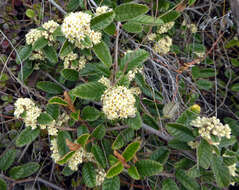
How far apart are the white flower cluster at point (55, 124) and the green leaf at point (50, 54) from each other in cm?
54

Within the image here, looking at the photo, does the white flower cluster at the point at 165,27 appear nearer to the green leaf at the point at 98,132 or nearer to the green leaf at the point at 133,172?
the green leaf at the point at 98,132

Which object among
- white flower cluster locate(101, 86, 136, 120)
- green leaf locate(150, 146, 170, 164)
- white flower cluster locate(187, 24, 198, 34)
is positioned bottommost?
green leaf locate(150, 146, 170, 164)

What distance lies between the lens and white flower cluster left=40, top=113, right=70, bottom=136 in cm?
207

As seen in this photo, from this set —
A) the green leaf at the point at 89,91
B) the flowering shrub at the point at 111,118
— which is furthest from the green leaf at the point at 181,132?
the green leaf at the point at 89,91

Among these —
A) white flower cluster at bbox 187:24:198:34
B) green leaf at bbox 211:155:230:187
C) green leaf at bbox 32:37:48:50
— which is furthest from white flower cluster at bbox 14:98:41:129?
white flower cluster at bbox 187:24:198:34

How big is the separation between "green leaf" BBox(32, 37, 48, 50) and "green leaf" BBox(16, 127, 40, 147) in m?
0.76

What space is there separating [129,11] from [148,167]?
4.39 feet

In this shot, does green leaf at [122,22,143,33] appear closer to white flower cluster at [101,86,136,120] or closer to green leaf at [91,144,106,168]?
white flower cluster at [101,86,136,120]

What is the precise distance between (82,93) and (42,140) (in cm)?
117

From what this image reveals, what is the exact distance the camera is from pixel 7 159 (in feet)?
7.40

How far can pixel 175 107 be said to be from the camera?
215 cm

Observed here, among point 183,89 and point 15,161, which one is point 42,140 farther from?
point 183,89

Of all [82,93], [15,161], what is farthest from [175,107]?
[15,161]

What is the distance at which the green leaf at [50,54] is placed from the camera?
7.18 ft
